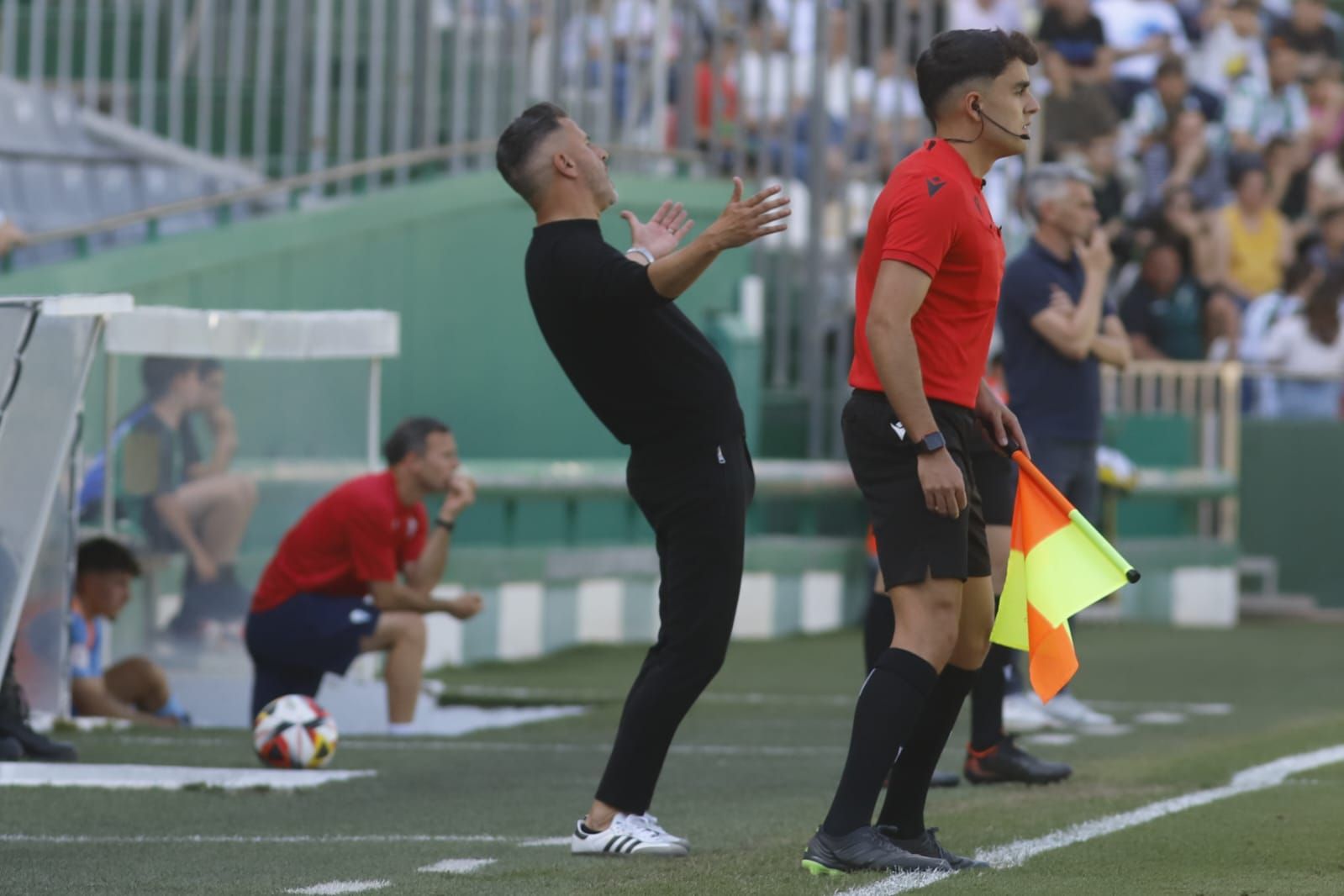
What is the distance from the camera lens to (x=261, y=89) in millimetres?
14945

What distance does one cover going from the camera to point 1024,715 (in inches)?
377

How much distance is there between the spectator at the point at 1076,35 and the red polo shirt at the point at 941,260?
46.6 ft

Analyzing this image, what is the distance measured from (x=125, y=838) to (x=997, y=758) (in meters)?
2.72

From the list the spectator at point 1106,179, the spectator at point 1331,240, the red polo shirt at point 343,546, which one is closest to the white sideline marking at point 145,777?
the red polo shirt at point 343,546

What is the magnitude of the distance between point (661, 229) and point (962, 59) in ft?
2.87

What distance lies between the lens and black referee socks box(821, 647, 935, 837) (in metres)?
5.28

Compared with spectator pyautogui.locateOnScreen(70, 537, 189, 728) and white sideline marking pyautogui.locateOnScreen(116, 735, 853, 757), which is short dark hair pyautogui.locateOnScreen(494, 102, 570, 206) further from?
spectator pyautogui.locateOnScreen(70, 537, 189, 728)

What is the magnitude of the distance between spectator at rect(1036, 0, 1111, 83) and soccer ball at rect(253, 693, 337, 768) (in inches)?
494

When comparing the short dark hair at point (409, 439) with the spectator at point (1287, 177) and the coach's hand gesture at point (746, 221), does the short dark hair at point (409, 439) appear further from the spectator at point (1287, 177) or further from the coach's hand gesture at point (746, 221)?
the spectator at point (1287, 177)

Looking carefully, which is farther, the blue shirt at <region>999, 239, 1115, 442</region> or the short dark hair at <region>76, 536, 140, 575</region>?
the short dark hair at <region>76, 536, 140, 575</region>

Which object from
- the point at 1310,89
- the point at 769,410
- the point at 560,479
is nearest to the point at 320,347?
the point at 560,479

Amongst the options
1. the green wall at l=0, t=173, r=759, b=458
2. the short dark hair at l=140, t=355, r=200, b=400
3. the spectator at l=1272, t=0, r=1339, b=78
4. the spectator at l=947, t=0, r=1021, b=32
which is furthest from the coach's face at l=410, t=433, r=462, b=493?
the spectator at l=1272, t=0, r=1339, b=78

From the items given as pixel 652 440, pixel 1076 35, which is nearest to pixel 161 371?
pixel 652 440

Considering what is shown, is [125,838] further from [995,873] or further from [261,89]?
[261,89]
